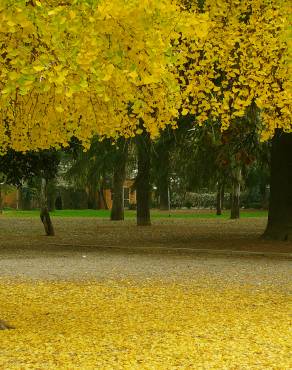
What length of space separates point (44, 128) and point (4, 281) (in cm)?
325

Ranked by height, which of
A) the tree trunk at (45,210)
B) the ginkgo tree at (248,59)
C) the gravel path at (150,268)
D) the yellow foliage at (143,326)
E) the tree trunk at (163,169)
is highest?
the ginkgo tree at (248,59)

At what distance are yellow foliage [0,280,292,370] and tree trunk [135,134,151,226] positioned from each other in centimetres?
978

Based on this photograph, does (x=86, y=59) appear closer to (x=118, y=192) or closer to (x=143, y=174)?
(x=143, y=174)

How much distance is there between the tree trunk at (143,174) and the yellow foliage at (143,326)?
385 inches

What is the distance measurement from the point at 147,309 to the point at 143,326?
1243mm

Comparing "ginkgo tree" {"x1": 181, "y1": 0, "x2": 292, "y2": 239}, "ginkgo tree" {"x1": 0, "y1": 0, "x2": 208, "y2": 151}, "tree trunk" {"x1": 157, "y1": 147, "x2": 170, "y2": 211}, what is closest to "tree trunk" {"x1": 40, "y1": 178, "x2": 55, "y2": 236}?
"tree trunk" {"x1": 157, "y1": 147, "x2": 170, "y2": 211}

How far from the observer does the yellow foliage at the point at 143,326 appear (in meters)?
7.35

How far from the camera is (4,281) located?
13.6 metres

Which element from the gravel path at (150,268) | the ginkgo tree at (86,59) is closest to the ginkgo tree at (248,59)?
the ginkgo tree at (86,59)

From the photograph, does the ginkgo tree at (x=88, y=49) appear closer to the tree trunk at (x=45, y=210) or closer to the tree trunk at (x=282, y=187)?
the tree trunk at (x=282, y=187)

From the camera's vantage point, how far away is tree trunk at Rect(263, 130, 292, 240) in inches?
851

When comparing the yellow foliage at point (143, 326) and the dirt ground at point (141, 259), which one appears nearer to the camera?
the yellow foliage at point (143, 326)

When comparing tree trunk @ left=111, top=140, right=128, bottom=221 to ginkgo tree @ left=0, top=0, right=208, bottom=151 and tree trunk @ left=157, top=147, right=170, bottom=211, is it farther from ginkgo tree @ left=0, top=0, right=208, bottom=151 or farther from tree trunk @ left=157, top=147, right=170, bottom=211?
ginkgo tree @ left=0, top=0, right=208, bottom=151

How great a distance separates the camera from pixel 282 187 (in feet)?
71.2
